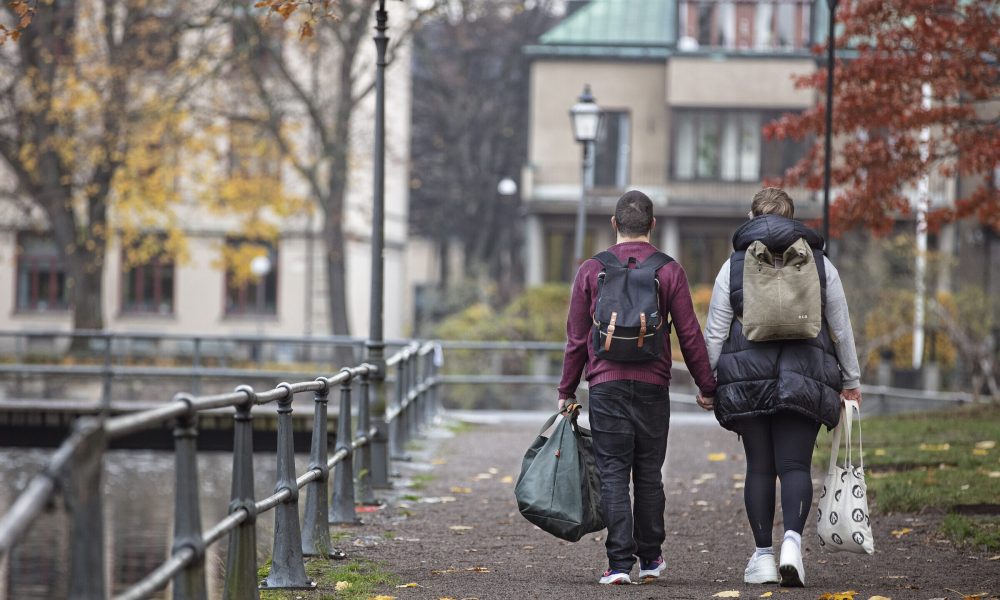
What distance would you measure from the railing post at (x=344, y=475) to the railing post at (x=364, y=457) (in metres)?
1.11

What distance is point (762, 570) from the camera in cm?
713

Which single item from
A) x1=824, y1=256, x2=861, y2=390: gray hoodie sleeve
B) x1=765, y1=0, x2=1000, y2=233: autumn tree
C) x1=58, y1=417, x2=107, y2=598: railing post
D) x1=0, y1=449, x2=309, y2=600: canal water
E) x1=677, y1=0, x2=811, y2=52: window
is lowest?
x1=0, y1=449, x2=309, y2=600: canal water

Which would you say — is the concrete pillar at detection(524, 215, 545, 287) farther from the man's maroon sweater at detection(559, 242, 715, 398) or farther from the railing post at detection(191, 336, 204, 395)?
the man's maroon sweater at detection(559, 242, 715, 398)

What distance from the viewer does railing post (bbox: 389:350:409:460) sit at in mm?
14250

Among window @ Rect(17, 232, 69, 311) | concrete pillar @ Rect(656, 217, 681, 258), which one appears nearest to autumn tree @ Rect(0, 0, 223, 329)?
window @ Rect(17, 232, 69, 311)

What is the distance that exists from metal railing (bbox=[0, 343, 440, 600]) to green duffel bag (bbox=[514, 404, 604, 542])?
113cm

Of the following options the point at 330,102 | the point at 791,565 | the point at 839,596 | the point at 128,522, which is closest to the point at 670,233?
the point at 330,102

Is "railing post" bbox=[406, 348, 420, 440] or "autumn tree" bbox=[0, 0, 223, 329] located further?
"autumn tree" bbox=[0, 0, 223, 329]

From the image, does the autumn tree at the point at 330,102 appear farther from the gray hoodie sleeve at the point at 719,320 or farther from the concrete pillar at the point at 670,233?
the gray hoodie sleeve at the point at 719,320

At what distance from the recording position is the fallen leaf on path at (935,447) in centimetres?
1305

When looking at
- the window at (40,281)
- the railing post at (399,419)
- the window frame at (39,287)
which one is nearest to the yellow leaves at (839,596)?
the railing post at (399,419)

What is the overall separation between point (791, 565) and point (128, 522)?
18071mm

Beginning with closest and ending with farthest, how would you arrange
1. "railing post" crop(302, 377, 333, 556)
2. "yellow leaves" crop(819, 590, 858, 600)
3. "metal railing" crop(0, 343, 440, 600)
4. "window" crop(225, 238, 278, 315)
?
"metal railing" crop(0, 343, 440, 600), "yellow leaves" crop(819, 590, 858, 600), "railing post" crop(302, 377, 333, 556), "window" crop(225, 238, 278, 315)

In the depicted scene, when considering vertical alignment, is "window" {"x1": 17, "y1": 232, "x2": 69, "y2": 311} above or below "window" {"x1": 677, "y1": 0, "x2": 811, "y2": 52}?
below
